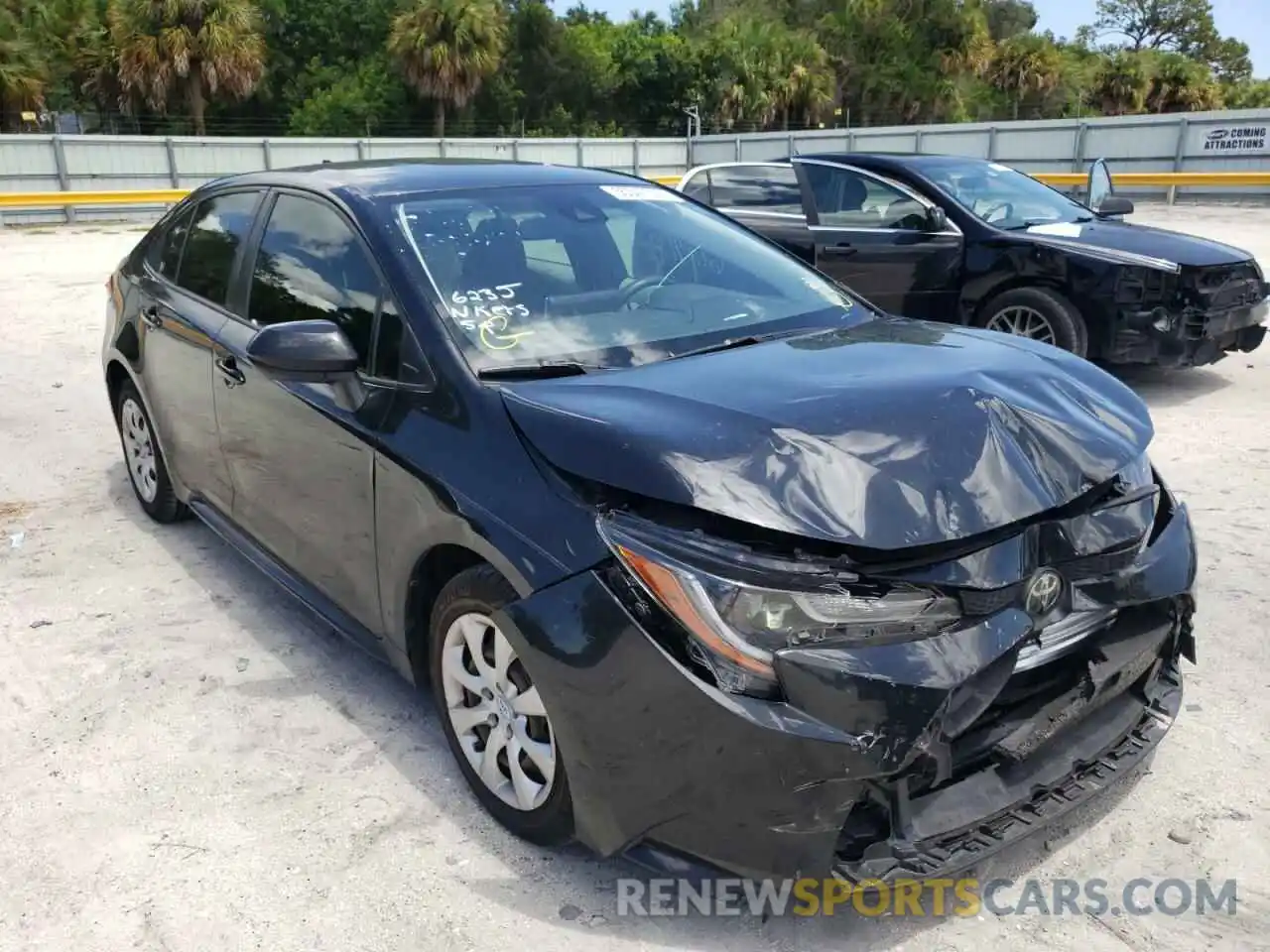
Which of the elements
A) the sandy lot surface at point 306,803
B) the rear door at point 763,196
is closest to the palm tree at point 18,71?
the rear door at point 763,196

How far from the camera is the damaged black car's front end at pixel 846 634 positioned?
2.16 metres

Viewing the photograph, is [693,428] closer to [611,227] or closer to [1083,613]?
[1083,613]

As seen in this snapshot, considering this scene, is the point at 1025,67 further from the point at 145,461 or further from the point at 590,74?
the point at 145,461

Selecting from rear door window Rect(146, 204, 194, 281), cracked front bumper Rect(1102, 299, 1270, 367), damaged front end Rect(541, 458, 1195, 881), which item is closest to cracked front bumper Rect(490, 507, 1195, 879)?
damaged front end Rect(541, 458, 1195, 881)

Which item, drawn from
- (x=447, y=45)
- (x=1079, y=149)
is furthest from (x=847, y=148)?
(x=447, y=45)

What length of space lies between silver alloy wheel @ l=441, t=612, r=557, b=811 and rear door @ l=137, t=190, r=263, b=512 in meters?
1.66

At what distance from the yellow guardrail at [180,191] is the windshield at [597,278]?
18.3m

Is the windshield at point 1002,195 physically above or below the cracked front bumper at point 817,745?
above

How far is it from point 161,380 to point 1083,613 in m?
3.77

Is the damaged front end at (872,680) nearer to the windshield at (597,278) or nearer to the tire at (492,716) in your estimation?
the tire at (492,716)

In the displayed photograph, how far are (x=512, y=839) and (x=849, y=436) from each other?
1370 mm

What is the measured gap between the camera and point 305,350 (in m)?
3.03

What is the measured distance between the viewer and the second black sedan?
6.55 metres

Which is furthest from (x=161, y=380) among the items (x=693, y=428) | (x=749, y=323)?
(x=693, y=428)
